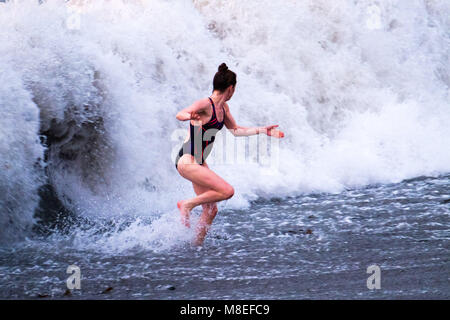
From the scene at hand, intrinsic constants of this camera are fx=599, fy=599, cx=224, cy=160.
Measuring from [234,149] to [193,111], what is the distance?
14.7 feet

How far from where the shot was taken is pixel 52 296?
4375mm

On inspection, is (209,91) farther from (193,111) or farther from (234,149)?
(193,111)

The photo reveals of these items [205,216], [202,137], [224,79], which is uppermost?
[224,79]

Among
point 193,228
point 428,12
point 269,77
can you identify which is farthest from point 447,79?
point 193,228

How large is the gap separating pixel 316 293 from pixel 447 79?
31.3 feet

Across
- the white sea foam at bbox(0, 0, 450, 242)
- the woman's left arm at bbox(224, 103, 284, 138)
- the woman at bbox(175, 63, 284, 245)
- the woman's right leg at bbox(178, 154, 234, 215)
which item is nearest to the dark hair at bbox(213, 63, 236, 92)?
the woman at bbox(175, 63, 284, 245)

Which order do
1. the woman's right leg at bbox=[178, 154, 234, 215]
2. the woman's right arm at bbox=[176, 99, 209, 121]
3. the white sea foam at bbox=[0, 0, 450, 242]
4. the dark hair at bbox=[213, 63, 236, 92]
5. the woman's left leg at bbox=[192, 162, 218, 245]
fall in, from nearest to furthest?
the woman's right arm at bbox=[176, 99, 209, 121] → the dark hair at bbox=[213, 63, 236, 92] → the woman's right leg at bbox=[178, 154, 234, 215] → the woman's left leg at bbox=[192, 162, 218, 245] → the white sea foam at bbox=[0, 0, 450, 242]

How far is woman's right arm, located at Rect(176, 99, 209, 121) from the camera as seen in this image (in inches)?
171

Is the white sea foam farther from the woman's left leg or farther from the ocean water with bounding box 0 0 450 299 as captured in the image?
Answer: the woman's left leg

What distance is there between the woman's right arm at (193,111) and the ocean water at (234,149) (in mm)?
1254

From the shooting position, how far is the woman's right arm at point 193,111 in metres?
4.35

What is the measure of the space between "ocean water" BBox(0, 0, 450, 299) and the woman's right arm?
4.11 ft

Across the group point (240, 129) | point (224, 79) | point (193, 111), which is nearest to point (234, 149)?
point (240, 129)

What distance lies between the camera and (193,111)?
4.60 m
